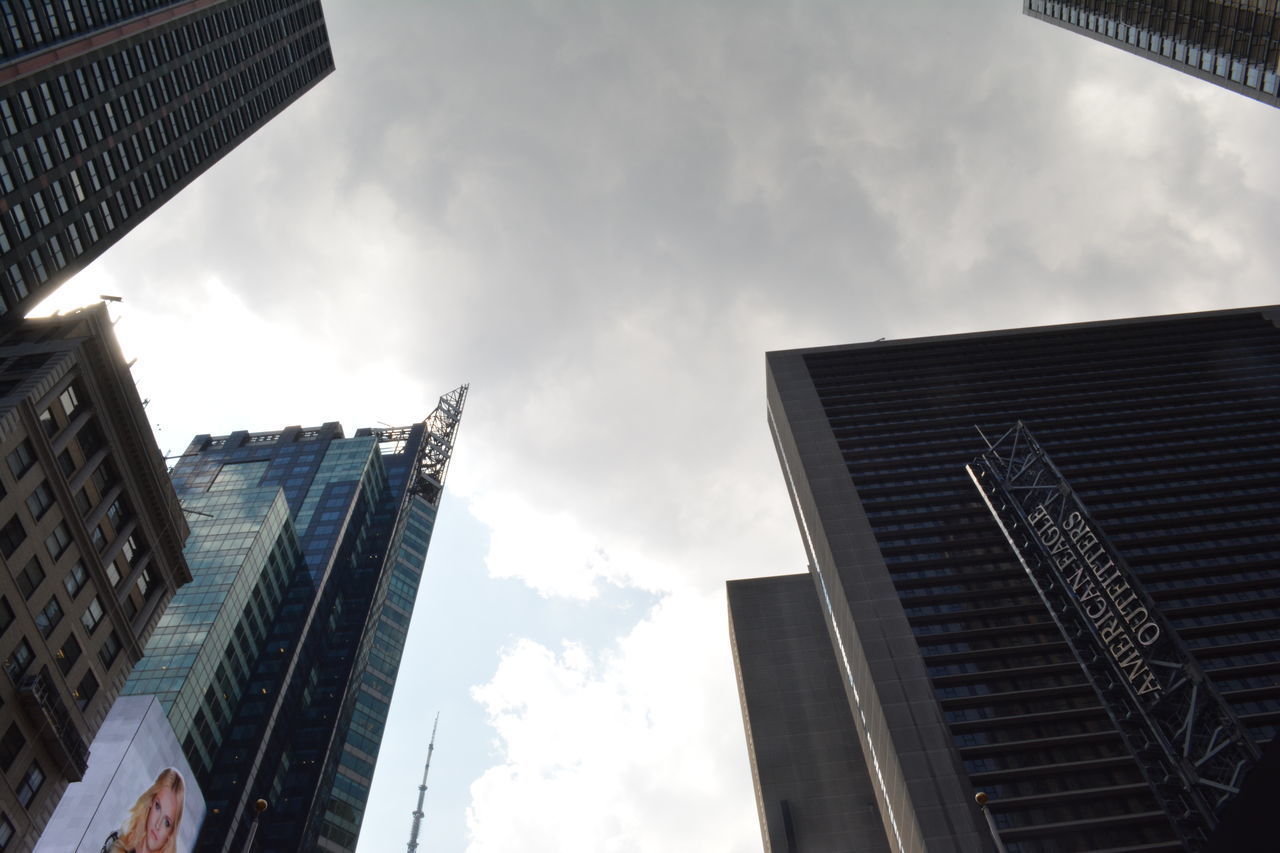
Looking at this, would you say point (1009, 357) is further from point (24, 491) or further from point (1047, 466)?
point (24, 491)

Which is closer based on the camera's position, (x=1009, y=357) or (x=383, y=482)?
(x=1009, y=357)

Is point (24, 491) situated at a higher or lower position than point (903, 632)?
lower

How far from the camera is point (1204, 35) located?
254ft

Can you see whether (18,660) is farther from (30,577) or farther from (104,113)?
(104,113)

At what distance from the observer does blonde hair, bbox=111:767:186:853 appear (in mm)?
58406

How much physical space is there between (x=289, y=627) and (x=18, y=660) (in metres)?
84.3

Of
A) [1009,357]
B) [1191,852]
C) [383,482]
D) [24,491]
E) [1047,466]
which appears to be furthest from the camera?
[383,482]

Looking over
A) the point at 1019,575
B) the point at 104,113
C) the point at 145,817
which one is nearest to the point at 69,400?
the point at 145,817

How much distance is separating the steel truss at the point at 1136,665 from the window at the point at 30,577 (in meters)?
64.6

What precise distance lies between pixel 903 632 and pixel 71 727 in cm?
6675

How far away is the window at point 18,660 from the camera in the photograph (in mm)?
42069

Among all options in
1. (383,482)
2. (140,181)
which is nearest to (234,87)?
(140,181)

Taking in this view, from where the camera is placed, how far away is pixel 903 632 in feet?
262

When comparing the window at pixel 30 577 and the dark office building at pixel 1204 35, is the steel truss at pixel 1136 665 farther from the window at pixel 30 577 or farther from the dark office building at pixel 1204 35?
the window at pixel 30 577
